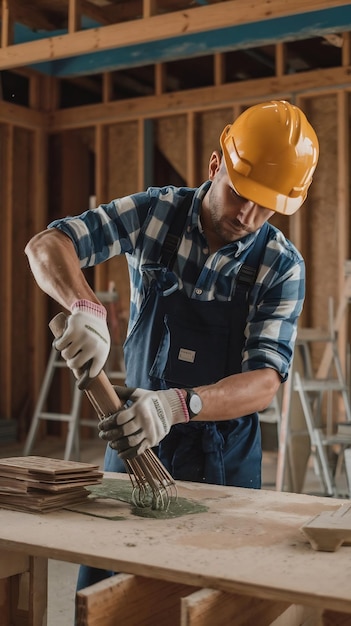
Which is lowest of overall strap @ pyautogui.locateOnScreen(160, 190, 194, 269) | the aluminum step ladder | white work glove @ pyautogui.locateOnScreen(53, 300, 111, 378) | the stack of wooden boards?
the aluminum step ladder

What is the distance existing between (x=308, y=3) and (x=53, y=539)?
3460mm

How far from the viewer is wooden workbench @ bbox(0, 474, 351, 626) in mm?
1424

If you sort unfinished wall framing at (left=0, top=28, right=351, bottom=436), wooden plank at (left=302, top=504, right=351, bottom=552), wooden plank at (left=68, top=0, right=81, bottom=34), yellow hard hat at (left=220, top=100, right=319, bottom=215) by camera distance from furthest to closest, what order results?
unfinished wall framing at (left=0, top=28, right=351, bottom=436)
wooden plank at (left=68, top=0, right=81, bottom=34)
yellow hard hat at (left=220, top=100, right=319, bottom=215)
wooden plank at (left=302, top=504, right=351, bottom=552)

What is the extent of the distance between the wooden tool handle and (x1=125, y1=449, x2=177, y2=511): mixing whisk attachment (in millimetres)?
164

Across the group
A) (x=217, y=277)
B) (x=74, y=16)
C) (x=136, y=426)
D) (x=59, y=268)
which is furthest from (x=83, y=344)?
(x=74, y=16)

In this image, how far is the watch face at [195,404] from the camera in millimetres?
2090

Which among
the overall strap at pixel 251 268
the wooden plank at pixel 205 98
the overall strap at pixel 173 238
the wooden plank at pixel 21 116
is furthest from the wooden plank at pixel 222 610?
the wooden plank at pixel 21 116

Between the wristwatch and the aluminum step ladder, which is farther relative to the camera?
the aluminum step ladder

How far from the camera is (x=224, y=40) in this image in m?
6.32

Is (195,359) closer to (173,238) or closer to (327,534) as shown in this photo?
(173,238)

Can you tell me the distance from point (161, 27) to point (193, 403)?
10.3 ft

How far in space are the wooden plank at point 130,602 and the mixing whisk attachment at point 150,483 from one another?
33 cm

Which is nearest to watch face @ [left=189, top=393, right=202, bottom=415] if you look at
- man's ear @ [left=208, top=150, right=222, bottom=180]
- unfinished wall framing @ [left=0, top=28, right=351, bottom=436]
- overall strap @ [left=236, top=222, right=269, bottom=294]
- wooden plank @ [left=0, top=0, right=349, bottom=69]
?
overall strap @ [left=236, top=222, right=269, bottom=294]

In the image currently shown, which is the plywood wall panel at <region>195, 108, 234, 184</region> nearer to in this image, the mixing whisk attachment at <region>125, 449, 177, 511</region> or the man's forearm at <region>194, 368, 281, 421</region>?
the man's forearm at <region>194, 368, 281, 421</region>
